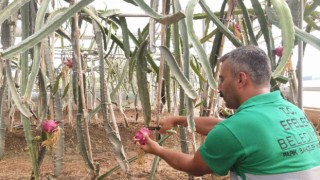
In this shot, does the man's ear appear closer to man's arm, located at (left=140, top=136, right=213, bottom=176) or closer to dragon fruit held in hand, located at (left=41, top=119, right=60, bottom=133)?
man's arm, located at (left=140, top=136, right=213, bottom=176)

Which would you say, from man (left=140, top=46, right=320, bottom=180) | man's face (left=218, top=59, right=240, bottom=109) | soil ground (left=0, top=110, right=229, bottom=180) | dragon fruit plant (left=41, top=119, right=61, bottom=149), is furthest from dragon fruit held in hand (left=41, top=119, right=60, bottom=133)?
man's face (left=218, top=59, right=240, bottom=109)

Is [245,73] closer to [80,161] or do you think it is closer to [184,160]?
[184,160]

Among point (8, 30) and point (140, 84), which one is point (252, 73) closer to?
point (140, 84)

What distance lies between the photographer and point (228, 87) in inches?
33.9

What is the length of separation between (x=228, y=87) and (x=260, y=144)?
17cm

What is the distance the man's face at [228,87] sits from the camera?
850 millimetres

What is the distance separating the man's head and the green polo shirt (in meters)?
0.04

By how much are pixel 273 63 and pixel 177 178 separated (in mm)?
647

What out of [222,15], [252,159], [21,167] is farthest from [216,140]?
[21,167]

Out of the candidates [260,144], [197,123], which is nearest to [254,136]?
[260,144]

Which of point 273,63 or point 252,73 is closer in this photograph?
point 252,73

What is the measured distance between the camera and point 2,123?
44.1 inches

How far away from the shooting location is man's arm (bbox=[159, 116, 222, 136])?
1039mm

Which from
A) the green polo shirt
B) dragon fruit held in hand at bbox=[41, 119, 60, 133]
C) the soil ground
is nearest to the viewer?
the green polo shirt
